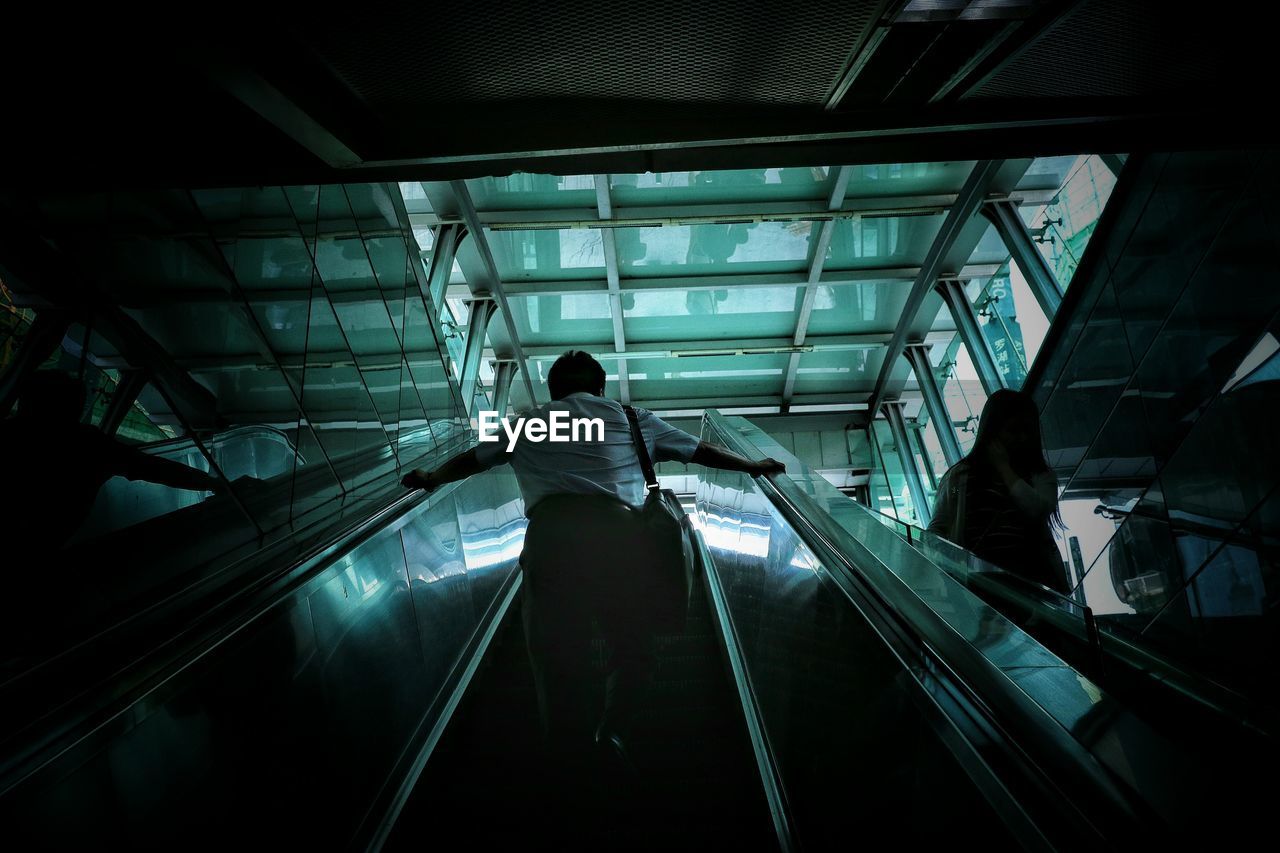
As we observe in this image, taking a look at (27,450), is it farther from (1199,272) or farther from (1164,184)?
(1164,184)

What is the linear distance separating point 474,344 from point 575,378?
7.40 meters

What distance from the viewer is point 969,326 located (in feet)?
31.7

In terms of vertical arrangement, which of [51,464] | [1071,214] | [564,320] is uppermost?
[564,320]

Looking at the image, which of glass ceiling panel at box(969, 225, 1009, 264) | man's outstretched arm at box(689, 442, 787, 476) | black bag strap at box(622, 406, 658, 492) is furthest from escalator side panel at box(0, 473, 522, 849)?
glass ceiling panel at box(969, 225, 1009, 264)

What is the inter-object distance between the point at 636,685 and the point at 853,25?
2528mm

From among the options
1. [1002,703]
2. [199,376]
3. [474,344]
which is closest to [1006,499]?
[1002,703]

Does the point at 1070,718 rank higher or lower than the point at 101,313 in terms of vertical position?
lower

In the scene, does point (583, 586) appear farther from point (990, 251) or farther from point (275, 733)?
point (990, 251)

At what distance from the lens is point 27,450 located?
194 centimetres

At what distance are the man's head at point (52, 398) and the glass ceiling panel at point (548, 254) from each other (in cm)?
768

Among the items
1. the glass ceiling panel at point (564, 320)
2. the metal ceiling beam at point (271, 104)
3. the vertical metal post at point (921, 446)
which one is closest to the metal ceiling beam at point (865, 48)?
the metal ceiling beam at point (271, 104)

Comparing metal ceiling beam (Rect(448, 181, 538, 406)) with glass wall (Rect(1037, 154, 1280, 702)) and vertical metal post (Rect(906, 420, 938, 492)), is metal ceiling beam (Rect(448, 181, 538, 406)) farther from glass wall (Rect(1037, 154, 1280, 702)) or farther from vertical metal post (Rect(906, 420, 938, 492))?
vertical metal post (Rect(906, 420, 938, 492))

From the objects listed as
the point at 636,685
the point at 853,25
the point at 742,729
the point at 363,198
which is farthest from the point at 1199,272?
the point at 363,198

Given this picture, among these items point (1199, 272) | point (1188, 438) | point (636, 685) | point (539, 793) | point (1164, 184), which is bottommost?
point (539, 793)
